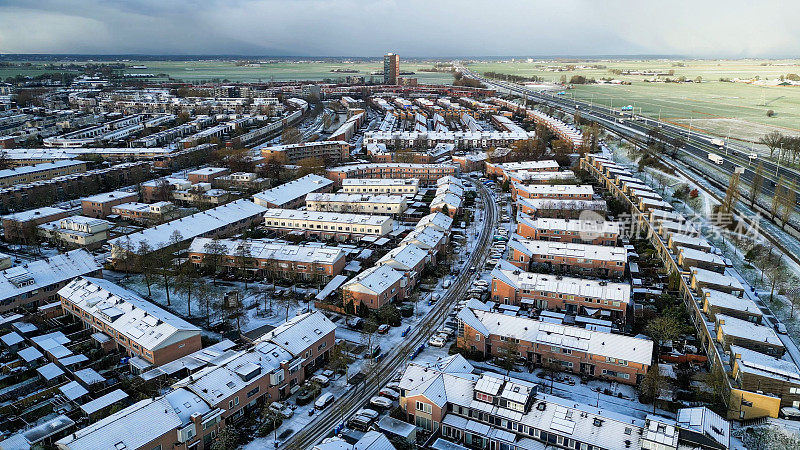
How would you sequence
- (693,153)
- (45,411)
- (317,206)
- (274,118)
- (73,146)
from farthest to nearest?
(274,118), (73,146), (693,153), (317,206), (45,411)

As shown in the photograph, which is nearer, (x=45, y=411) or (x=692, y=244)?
(x=45, y=411)

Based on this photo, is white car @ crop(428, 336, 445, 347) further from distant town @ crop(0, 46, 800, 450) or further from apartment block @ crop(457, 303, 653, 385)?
apartment block @ crop(457, 303, 653, 385)

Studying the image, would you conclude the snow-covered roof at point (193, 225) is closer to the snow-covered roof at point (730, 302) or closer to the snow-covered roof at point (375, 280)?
the snow-covered roof at point (375, 280)

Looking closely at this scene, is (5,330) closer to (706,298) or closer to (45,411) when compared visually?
(45,411)

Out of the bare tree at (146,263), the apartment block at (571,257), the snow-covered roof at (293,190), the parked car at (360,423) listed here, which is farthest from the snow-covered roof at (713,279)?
the snow-covered roof at (293,190)

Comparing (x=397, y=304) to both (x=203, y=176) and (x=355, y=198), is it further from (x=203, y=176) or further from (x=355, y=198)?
(x=203, y=176)

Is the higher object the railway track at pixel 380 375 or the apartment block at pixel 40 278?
the apartment block at pixel 40 278

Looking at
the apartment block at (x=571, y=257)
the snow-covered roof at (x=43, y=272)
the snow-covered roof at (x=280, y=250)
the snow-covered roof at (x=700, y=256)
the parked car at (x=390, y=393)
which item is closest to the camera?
the parked car at (x=390, y=393)

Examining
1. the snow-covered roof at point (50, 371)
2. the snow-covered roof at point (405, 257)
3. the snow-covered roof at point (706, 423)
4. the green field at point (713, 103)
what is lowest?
the snow-covered roof at point (50, 371)

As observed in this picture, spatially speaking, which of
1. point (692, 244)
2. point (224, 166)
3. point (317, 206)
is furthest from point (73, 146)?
point (692, 244)
